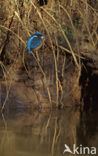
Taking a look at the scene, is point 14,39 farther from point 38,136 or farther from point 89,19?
point 38,136

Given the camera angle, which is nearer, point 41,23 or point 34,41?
point 34,41

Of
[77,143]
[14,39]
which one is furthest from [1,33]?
[77,143]

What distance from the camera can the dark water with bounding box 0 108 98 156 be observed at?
3883mm

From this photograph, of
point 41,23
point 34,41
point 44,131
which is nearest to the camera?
point 44,131

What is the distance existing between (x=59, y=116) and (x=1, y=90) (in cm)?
141

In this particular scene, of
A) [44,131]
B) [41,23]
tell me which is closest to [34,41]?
[41,23]

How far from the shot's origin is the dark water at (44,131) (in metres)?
3.88

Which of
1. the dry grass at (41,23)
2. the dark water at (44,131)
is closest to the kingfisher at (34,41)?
the dry grass at (41,23)

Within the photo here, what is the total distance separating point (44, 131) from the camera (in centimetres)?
484

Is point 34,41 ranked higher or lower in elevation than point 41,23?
lower

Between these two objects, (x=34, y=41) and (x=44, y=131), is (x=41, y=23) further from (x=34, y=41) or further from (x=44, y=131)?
(x=44, y=131)

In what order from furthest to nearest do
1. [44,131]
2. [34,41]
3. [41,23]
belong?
[41,23], [34,41], [44,131]

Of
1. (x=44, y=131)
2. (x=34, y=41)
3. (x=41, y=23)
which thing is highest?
(x=41, y=23)

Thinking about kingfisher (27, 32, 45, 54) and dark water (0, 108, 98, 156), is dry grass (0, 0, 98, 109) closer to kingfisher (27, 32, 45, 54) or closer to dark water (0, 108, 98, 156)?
kingfisher (27, 32, 45, 54)
